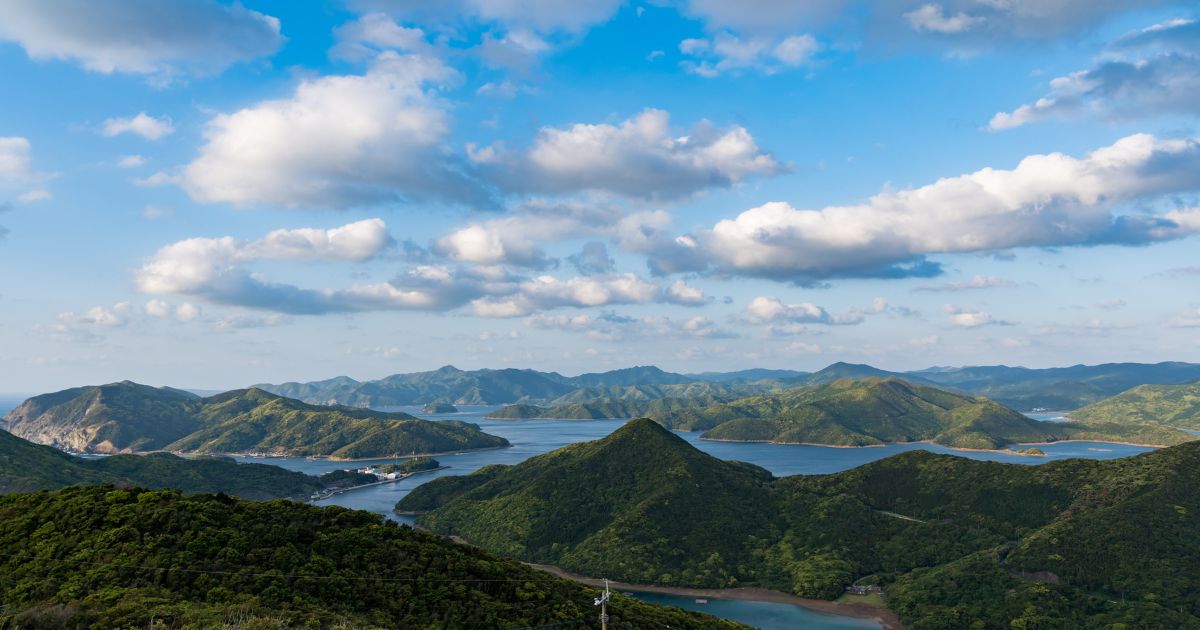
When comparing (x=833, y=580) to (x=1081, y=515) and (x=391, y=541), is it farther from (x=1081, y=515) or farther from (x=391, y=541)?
(x=391, y=541)

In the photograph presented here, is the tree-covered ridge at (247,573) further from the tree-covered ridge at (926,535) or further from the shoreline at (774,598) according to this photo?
the tree-covered ridge at (926,535)

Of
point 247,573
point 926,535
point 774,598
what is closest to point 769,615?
point 774,598

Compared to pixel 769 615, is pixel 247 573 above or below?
above

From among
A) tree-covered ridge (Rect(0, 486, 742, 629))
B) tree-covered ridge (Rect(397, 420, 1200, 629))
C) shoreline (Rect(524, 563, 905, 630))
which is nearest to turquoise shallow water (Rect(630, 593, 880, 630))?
shoreline (Rect(524, 563, 905, 630))

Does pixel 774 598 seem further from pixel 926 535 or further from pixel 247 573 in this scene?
pixel 247 573

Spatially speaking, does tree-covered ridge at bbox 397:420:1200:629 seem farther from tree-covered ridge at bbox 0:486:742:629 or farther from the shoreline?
tree-covered ridge at bbox 0:486:742:629
